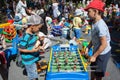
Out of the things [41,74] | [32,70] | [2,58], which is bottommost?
[41,74]

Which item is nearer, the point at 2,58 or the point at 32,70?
the point at 32,70

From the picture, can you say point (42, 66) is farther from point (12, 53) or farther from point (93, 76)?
point (93, 76)

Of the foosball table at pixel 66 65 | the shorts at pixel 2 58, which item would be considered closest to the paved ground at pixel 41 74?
the shorts at pixel 2 58

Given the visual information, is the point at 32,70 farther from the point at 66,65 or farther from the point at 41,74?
the point at 41,74

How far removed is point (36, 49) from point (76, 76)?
94 centimetres

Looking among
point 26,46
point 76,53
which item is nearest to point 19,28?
point 76,53

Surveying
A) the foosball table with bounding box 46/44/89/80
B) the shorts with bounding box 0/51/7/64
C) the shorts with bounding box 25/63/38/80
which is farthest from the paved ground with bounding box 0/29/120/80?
the shorts with bounding box 25/63/38/80

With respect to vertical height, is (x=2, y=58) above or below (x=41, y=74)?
above

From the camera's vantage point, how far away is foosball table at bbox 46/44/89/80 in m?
4.27

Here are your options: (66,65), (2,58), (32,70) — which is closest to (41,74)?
(2,58)

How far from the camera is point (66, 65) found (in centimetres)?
491

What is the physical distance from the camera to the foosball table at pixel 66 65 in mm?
4266

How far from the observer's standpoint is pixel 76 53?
579 centimetres

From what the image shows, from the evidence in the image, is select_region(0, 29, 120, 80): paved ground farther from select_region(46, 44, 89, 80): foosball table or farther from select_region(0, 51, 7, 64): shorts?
select_region(46, 44, 89, 80): foosball table
